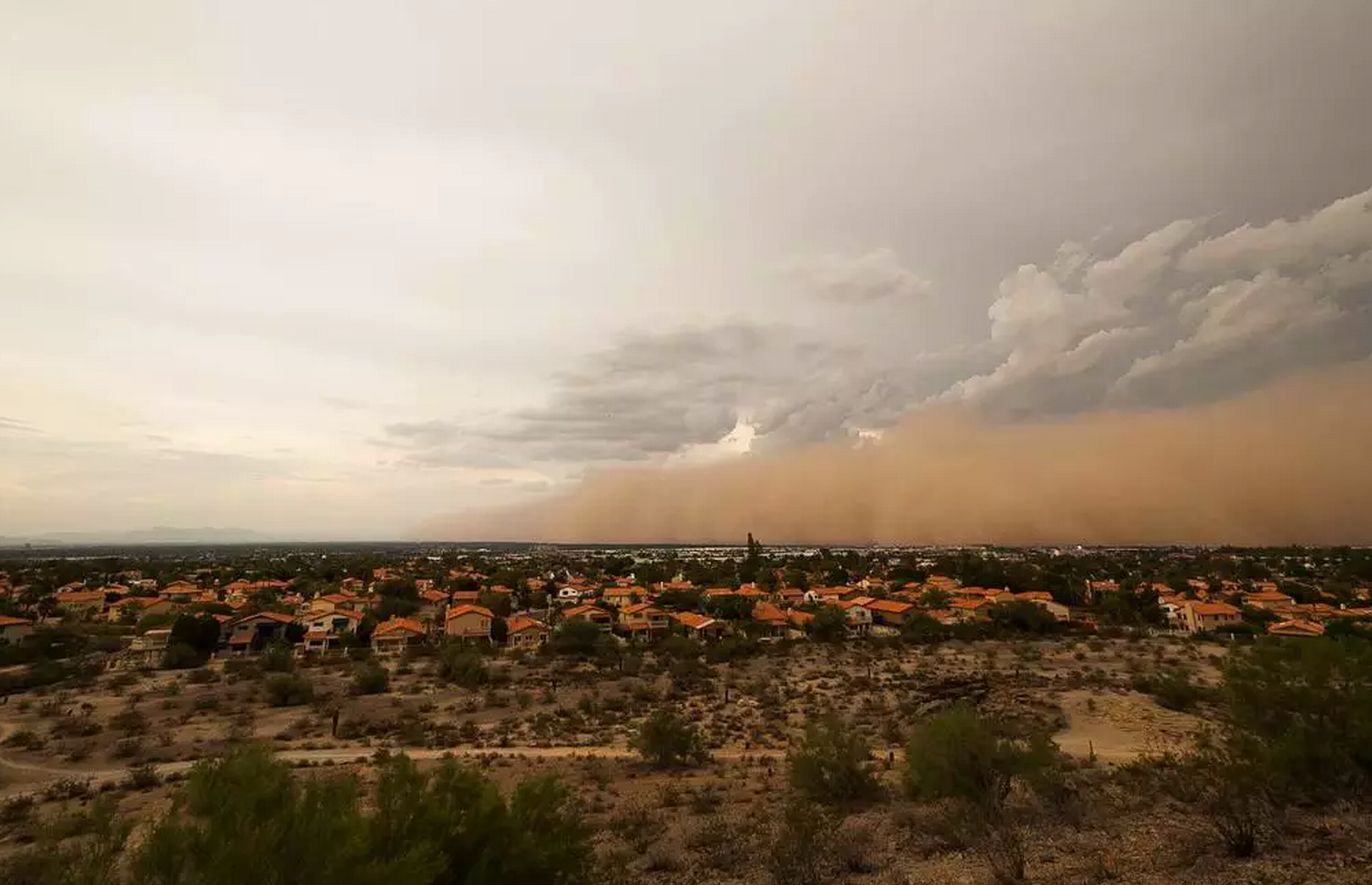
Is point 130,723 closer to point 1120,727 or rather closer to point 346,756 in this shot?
point 346,756

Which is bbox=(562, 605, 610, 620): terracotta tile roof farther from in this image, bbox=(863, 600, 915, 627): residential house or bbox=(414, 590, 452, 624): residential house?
bbox=(863, 600, 915, 627): residential house

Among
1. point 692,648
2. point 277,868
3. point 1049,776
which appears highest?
point 277,868

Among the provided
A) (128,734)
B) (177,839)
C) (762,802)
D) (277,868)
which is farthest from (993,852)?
(128,734)

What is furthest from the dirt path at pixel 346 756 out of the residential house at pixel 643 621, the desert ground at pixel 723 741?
the residential house at pixel 643 621

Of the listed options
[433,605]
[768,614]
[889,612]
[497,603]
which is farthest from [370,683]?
[889,612]

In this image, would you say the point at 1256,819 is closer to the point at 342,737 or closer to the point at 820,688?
the point at 820,688

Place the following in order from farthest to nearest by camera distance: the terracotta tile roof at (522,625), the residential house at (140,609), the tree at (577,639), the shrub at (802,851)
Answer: the residential house at (140,609), the terracotta tile roof at (522,625), the tree at (577,639), the shrub at (802,851)

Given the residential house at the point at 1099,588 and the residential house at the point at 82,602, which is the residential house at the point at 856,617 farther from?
the residential house at the point at 82,602
